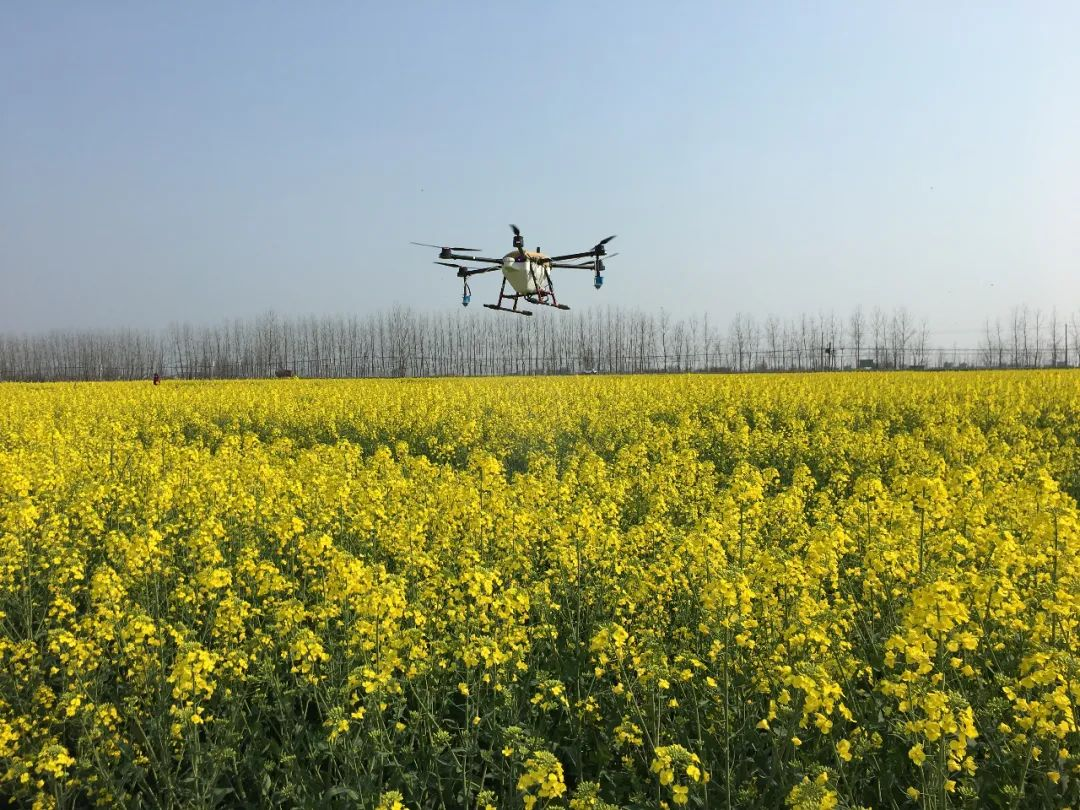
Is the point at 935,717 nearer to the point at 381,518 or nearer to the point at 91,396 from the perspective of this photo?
the point at 381,518

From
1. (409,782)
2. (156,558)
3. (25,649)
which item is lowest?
(409,782)

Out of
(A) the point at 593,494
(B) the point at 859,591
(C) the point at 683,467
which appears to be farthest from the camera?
(C) the point at 683,467

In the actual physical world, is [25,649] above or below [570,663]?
above

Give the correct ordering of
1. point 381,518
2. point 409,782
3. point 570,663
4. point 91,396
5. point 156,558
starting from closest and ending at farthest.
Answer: point 409,782 < point 570,663 < point 156,558 < point 381,518 < point 91,396

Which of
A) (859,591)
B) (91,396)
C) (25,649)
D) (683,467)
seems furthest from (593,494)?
(91,396)

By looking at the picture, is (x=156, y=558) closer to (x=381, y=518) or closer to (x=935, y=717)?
(x=381, y=518)

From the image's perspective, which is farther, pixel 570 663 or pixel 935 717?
pixel 570 663
